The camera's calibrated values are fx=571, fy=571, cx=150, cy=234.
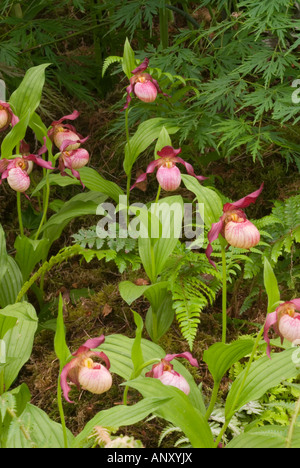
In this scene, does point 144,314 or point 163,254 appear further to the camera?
point 144,314

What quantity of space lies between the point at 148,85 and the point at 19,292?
91 centimetres

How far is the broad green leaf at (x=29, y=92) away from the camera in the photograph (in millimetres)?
2213

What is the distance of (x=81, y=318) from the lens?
2.24 meters

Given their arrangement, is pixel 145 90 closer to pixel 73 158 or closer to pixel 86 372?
pixel 73 158

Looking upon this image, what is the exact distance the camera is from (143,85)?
2.16 metres

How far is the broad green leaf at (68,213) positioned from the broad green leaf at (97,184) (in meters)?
0.04

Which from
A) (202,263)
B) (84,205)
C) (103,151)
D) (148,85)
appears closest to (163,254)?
(202,263)

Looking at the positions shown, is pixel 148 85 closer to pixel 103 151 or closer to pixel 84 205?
pixel 84 205

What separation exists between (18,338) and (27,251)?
43 centimetres

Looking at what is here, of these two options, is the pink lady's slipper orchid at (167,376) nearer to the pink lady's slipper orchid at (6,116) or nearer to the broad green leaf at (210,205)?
the broad green leaf at (210,205)

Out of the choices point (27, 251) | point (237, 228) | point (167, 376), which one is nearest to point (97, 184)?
point (27, 251)

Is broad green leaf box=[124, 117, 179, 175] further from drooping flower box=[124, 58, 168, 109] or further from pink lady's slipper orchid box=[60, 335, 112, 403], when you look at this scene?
pink lady's slipper orchid box=[60, 335, 112, 403]

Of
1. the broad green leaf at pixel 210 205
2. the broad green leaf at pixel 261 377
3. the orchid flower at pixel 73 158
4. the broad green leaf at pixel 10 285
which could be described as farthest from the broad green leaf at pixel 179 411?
the orchid flower at pixel 73 158

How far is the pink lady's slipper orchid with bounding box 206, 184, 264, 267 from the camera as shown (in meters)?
1.50
